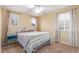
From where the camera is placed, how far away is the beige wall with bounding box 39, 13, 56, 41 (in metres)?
1.39

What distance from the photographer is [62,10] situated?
133 centimetres

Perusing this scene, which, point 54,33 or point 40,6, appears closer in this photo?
point 40,6

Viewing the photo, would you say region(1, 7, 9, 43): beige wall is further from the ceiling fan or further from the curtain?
the curtain

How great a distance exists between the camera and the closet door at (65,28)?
134 centimetres

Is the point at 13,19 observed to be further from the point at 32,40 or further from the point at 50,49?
the point at 50,49

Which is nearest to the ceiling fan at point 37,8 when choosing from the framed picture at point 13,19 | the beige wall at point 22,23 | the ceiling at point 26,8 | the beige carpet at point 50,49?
the ceiling at point 26,8

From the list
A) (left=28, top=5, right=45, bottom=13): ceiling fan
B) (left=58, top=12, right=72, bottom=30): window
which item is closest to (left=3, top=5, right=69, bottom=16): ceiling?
(left=28, top=5, right=45, bottom=13): ceiling fan

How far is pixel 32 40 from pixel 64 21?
2.06 feet

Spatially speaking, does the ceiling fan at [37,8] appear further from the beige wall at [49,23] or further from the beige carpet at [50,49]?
the beige carpet at [50,49]

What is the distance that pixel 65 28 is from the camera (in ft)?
4.50

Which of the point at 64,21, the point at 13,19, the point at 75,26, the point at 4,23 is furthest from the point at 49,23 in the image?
the point at 4,23
